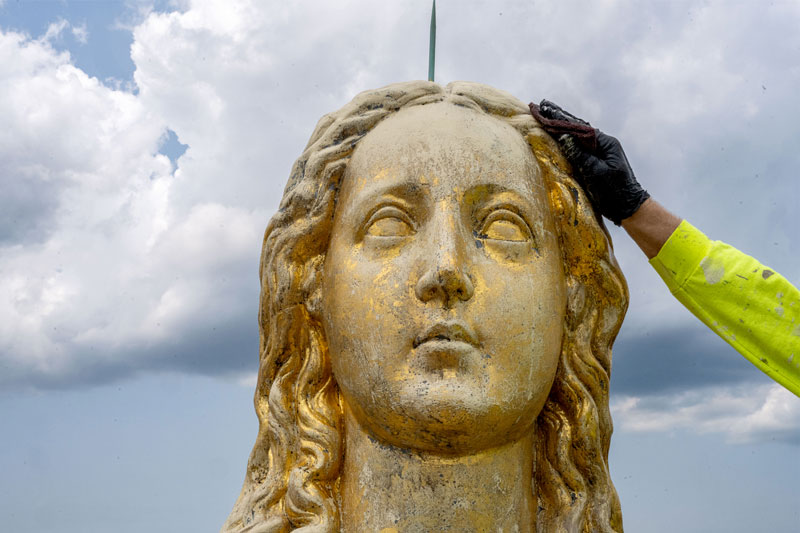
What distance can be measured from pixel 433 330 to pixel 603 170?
1370 millimetres

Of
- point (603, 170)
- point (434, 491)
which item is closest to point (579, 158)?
point (603, 170)

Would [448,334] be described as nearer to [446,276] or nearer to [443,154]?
[446,276]

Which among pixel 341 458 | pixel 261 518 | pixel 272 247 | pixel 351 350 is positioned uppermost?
pixel 272 247

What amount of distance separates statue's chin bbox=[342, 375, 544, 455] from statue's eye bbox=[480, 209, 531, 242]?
77 centimetres

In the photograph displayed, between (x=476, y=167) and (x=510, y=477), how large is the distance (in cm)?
156

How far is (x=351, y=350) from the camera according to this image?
13.7 ft

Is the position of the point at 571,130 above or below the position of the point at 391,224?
above

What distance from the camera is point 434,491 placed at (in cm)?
409

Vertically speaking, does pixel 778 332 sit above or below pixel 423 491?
above

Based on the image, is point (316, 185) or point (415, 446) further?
point (316, 185)

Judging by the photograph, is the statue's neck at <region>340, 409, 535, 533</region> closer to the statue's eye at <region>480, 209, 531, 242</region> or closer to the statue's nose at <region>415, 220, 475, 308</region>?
the statue's nose at <region>415, 220, 475, 308</region>

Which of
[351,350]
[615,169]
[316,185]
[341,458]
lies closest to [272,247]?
[316,185]

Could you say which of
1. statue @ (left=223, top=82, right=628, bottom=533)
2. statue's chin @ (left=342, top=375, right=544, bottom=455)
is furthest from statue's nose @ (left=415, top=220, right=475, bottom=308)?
statue's chin @ (left=342, top=375, right=544, bottom=455)

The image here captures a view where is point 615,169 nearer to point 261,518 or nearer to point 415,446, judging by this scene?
point 415,446
